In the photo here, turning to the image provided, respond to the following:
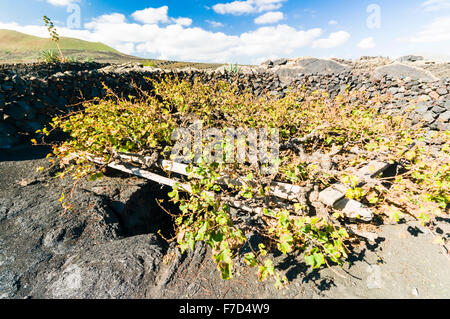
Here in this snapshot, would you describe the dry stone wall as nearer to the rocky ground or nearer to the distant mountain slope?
the rocky ground

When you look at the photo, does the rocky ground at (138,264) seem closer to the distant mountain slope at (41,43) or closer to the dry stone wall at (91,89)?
the dry stone wall at (91,89)

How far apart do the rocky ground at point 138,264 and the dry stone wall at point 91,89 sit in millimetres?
2690

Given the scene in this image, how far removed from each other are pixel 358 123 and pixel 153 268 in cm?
484

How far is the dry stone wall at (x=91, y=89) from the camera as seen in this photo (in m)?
5.62

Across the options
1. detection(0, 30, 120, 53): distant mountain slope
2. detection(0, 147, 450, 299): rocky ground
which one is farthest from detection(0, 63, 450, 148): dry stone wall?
detection(0, 30, 120, 53): distant mountain slope

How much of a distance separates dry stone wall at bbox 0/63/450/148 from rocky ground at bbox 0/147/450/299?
106 inches

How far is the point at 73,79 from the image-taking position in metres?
7.04

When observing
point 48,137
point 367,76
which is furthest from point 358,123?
point 48,137

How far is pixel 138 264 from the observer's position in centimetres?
240

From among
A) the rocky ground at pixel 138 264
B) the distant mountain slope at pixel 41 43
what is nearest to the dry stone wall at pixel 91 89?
the rocky ground at pixel 138 264

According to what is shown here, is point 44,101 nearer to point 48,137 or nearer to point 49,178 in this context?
point 48,137

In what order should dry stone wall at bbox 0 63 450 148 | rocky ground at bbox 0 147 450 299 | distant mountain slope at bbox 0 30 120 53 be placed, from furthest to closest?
distant mountain slope at bbox 0 30 120 53 < dry stone wall at bbox 0 63 450 148 < rocky ground at bbox 0 147 450 299

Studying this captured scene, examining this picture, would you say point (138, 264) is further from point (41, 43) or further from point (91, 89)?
point (41, 43)

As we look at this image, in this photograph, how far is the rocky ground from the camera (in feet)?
7.14
